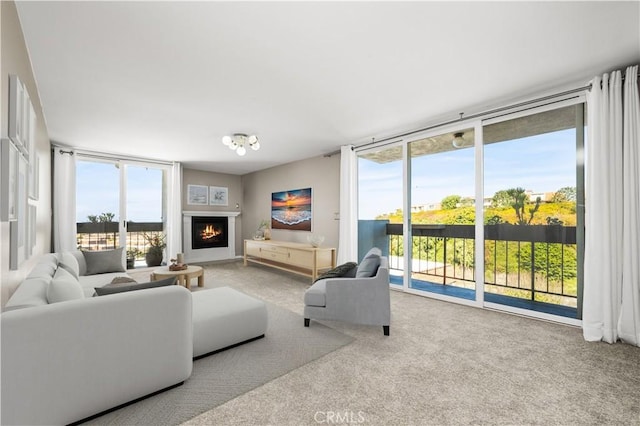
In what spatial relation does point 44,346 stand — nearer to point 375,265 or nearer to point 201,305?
point 201,305

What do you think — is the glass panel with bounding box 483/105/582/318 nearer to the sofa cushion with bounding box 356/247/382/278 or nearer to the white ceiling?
the white ceiling

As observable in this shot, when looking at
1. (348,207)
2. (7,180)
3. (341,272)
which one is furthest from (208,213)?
(7,180)

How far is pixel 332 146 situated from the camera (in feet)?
16.8

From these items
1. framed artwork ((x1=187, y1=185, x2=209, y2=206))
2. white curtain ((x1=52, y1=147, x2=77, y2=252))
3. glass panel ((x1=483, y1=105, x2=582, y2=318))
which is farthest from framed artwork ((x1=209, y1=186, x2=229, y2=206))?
glass panel ((x1=483, y1=105, x2=582, y2=318))

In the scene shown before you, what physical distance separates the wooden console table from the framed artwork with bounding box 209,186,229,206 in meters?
1.82

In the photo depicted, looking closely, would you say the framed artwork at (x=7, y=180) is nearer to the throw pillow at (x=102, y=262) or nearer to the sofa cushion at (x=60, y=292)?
the sofa cushion at (x=60, y=292)

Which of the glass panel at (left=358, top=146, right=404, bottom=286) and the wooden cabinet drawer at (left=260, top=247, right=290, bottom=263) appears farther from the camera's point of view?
the wooden cabinet drawer at (left=260, top=247, right=290, bottom=263)

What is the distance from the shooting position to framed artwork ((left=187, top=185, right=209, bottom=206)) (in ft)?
23.2

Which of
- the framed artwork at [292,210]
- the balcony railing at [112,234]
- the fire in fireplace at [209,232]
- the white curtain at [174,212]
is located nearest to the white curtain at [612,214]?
the framed artwork at [292,210]

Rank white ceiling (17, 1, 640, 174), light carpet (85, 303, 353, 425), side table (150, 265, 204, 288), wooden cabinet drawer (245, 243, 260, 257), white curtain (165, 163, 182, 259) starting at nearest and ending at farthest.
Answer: light carpet (85, 303, 353, 425), white ceiling (17, 1, 640, 174), side table (150, 265, 204, 288), wooden cabinet drawer (245, 243, 260, 257), white curtain (165, 163, 182, 259)

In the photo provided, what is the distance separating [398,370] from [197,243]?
243 inches

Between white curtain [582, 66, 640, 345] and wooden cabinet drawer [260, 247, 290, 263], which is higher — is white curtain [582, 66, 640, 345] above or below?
above

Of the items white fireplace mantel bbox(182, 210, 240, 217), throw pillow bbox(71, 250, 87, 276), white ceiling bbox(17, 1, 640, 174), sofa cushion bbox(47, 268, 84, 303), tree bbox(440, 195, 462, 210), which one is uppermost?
white ceiling bbox(17, 1, 640, 174)

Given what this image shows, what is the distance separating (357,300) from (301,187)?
3.84m
